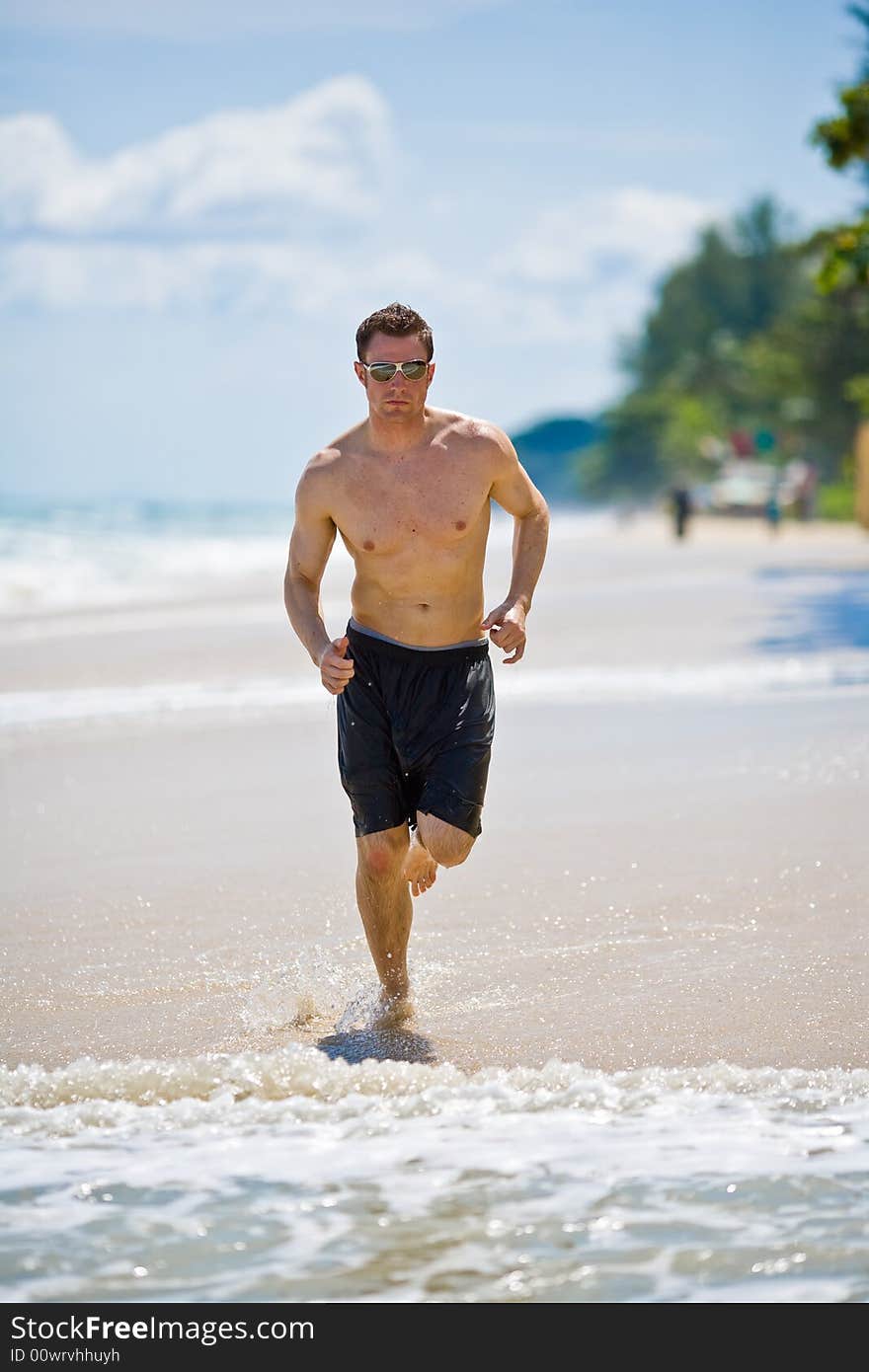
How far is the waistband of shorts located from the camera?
5.33m

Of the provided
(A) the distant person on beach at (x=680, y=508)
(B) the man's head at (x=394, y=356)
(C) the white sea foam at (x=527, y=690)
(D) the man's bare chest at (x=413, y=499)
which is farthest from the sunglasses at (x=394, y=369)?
(A) the distant person on beach at (x=680, y=508)

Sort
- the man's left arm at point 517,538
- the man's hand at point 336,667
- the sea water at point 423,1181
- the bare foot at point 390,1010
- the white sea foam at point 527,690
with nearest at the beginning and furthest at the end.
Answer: the sea water at point 423,1181 → the man's hand at point 336,667 → the man's left arm at point 517,538 → the bare foot at point 390,1010 → the white sea foam at point 527,690

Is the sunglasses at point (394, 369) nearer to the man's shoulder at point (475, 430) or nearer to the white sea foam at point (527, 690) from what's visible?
the man's shoulder at point (475, 430)

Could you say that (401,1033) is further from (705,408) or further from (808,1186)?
(705,408)

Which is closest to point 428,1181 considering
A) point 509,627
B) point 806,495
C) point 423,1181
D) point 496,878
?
point 423,1181

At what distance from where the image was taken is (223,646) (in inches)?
695

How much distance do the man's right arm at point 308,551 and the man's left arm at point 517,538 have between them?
501 millimetres

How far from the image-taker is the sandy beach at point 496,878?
17.1ft

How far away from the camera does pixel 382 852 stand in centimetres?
529

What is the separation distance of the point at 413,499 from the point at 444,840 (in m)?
1.00

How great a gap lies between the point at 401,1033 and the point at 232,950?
3.61 feet
